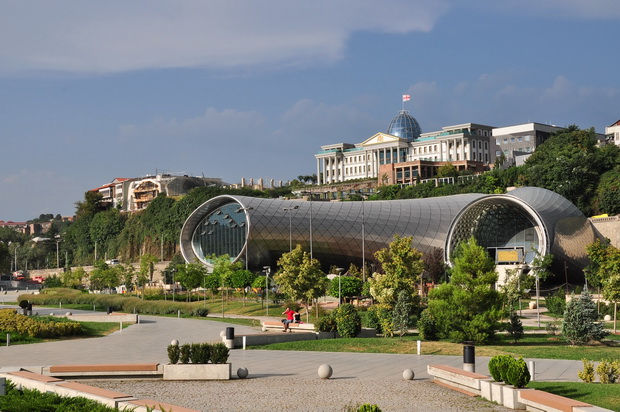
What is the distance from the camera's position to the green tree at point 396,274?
3972 cm

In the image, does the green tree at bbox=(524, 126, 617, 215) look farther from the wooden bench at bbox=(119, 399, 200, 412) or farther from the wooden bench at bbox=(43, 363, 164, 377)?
the wooden bench at bbox=(119, 399, 200, 412)

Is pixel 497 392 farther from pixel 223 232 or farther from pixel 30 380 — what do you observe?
pixel 223 232

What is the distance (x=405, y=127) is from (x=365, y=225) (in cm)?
6447

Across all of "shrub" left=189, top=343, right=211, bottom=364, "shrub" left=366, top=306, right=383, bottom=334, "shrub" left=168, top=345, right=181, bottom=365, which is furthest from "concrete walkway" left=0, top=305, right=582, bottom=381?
"shrub" left=366, top=306, right=383, bottom=334

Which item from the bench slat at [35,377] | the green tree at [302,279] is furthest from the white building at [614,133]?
the bench slat at [35,377]

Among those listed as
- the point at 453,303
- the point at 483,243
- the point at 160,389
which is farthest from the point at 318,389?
the point at 483,243

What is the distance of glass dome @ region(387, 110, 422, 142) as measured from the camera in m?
143

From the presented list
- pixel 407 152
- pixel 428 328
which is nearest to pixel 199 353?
pixel 428 328

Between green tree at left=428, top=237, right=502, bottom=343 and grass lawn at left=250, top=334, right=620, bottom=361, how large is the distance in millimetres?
945

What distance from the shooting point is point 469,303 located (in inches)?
1195

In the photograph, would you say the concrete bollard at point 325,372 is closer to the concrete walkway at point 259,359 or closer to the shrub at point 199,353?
the concrete walkway at point 259,359

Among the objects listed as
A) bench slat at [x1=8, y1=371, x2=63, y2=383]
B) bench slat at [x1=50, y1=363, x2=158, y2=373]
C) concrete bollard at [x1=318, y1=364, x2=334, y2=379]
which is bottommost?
concrete bollard at [x1=318, y1=364, x2=334, y2=379]

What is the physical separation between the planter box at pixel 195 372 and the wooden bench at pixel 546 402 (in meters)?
8.38

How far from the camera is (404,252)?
42.4m
